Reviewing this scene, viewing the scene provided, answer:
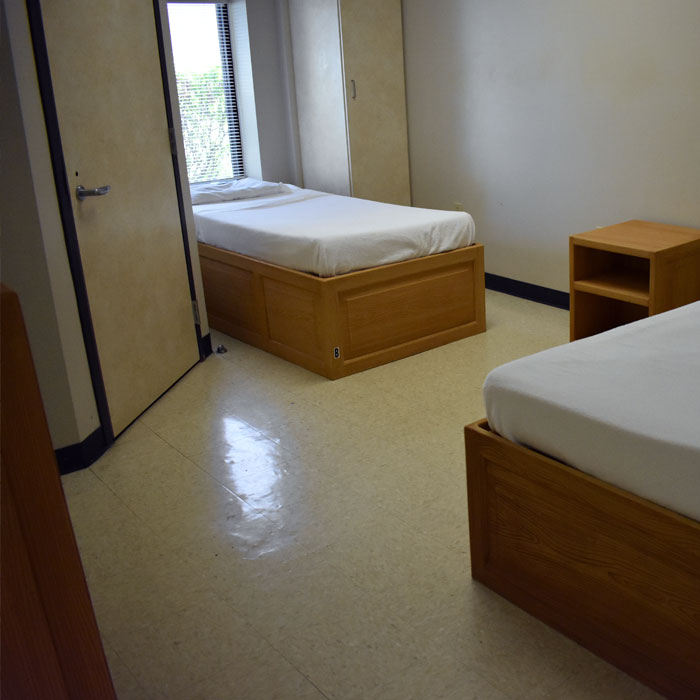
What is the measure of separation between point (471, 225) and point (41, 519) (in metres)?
3.12

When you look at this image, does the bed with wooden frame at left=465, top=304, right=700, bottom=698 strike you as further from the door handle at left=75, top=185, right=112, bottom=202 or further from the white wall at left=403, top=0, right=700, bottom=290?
the white wall at left=403, top=0, right=700, bottom=290

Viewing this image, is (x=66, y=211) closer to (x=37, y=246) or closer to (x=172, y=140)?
(x=37, y=246)

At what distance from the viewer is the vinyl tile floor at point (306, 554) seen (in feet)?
5.72

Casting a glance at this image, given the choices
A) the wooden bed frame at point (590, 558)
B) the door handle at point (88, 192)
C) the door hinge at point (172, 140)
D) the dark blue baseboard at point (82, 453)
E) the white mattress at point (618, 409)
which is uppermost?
the door hinge at point (172, 140)

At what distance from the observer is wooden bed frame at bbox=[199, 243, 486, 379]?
346cm

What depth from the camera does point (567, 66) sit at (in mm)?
3826

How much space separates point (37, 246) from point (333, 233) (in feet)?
4.43

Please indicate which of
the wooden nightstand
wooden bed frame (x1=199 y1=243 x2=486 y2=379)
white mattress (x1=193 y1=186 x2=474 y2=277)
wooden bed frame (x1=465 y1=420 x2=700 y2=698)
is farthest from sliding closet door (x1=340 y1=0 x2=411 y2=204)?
wooden bed frame (x1=465 y1=420 x2=700 y2=698)

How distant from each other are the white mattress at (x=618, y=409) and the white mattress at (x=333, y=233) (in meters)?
1.57

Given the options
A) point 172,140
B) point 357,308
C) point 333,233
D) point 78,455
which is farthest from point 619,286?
point 78,455

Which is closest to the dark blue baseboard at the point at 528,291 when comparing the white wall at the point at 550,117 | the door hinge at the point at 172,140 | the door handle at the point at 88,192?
the white wall at the point at 550,117

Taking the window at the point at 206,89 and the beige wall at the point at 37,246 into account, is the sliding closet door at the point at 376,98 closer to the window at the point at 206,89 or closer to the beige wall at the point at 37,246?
the window at the point at 206,89

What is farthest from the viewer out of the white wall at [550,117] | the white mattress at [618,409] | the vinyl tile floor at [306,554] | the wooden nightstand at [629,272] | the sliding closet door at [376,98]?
the sliding closet door at [376,98]

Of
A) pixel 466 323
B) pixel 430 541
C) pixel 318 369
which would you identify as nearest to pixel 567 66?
pixel 466 323
